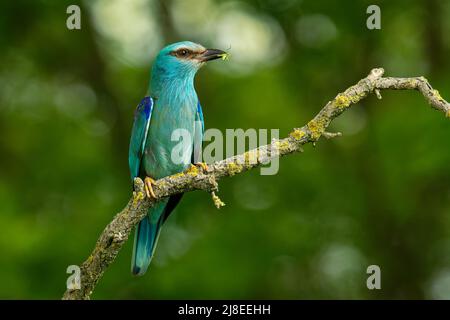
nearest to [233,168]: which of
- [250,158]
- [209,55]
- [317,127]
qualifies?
[250,158]

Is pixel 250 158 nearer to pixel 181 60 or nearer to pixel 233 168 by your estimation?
pixel 233 168

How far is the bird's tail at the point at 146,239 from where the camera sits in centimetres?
733

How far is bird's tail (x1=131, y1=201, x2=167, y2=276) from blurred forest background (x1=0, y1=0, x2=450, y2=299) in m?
4.59

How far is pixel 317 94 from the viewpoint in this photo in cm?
1380

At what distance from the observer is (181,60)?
817 centimetres

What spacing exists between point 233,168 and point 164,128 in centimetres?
237

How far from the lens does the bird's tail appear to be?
733 centimetres

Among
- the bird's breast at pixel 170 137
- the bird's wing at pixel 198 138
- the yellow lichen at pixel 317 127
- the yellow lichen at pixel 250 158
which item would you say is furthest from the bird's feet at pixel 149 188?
the bird's wing at pixel 198 138

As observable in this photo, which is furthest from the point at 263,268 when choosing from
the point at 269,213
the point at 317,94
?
the point at 317,94

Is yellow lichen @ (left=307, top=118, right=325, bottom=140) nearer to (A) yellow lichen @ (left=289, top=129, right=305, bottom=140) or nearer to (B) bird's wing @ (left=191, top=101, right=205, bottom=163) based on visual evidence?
(A) yellow lichen @ (left=289, top=129, right=305, bottom=140)

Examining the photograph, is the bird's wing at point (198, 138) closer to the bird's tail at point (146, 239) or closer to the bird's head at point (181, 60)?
the bird's head at point (181, 60)

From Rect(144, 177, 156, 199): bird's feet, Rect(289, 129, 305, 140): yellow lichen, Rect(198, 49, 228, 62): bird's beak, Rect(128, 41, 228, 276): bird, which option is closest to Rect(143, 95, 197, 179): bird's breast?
Rect(128, 41, 228, 276): bird

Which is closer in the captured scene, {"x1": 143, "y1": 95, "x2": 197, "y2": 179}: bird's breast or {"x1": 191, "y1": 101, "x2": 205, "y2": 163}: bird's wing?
{"x1": 143, "y1": 95, "x2": 197, "y2": 179}: bird's breast

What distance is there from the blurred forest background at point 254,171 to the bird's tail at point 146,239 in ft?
15.1
